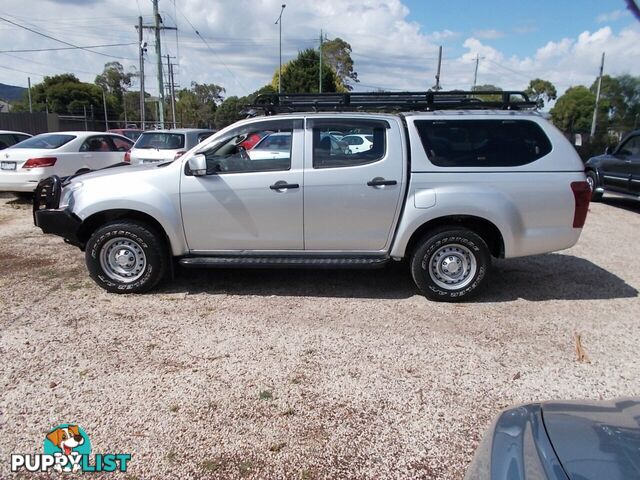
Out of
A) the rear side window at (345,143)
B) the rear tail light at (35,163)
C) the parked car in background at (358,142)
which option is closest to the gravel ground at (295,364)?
the rear side window at (345,143)

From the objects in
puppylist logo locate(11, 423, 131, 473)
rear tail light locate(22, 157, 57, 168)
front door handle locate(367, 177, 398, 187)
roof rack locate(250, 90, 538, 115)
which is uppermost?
roof rack locate(250, 90, 538, 115)

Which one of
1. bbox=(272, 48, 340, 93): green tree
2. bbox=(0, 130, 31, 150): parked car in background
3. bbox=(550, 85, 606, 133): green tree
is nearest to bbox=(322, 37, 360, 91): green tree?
bbox=(272, 48, 340, 93): green tree

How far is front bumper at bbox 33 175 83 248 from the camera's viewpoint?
488 cm

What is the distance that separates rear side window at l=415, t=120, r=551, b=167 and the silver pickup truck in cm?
1

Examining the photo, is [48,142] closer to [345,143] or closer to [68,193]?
[68,193]

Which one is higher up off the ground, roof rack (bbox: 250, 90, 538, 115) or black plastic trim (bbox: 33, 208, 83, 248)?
roof rack (bbox: 250, 90, 538, 115)

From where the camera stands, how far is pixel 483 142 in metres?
4.86

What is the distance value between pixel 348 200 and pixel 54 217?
294cm

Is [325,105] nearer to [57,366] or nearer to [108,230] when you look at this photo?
[108,230]

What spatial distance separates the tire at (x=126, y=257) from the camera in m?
4.90

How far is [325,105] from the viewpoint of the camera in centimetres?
528

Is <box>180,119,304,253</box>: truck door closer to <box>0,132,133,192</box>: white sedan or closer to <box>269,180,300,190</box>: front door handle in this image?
<box>269,180,300,190</box>: front door handle

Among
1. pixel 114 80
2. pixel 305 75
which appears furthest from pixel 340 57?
pixel 114 80

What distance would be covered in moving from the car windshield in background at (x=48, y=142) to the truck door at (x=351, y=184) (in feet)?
24.9
